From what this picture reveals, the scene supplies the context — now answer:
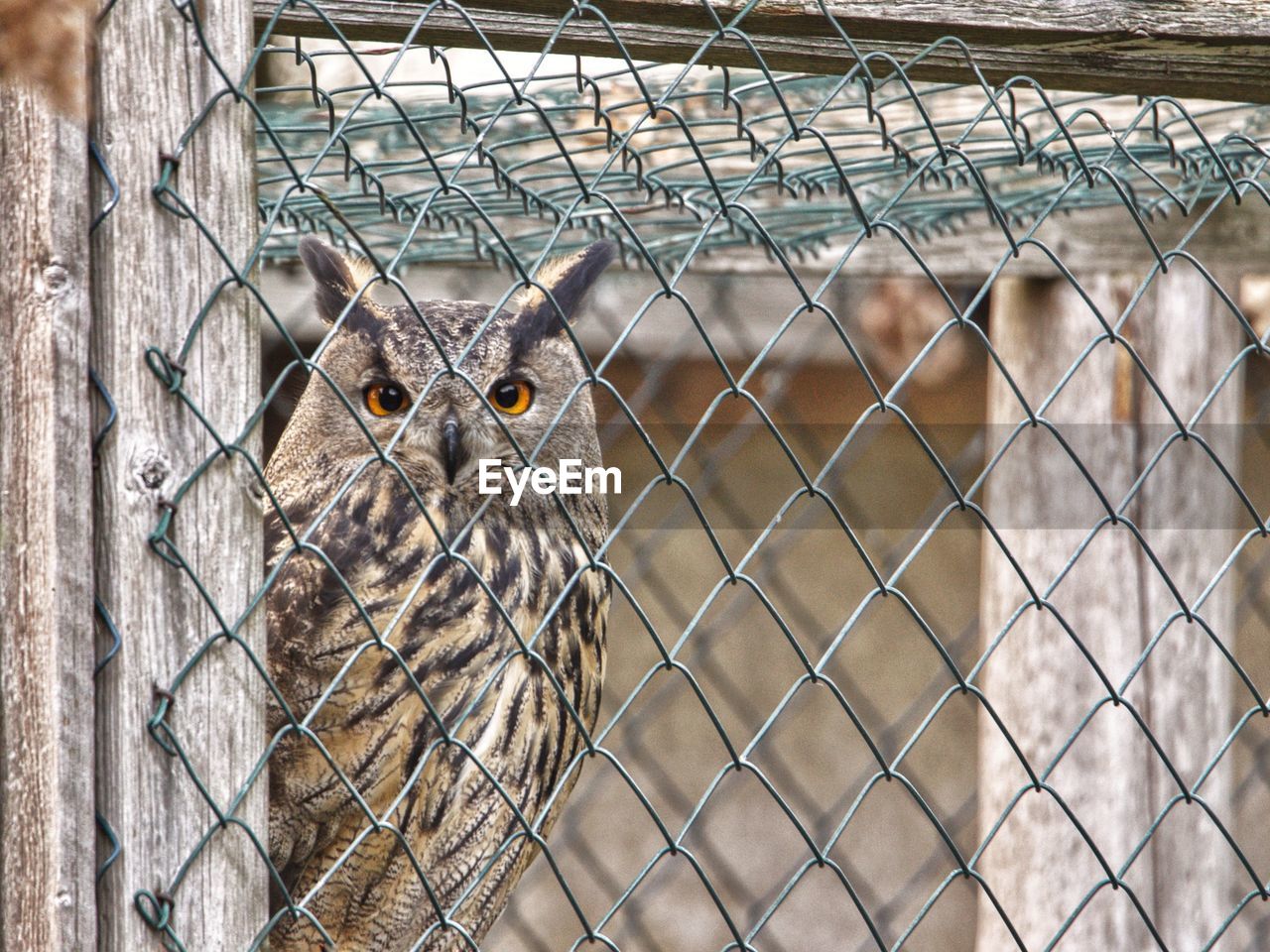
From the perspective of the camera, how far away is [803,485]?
304cm

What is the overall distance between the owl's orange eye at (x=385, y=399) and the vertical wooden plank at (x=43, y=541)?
886mm

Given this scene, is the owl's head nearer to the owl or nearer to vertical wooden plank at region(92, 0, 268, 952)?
the owl

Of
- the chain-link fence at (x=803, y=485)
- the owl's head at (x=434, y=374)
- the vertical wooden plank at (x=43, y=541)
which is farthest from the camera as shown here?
the owl's head at (x=434, y=374)

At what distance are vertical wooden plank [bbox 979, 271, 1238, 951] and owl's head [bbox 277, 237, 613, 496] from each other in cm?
121

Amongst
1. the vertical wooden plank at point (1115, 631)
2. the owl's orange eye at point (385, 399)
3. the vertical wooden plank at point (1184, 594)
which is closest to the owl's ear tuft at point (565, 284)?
the owl's orange eye at point (385, 399)

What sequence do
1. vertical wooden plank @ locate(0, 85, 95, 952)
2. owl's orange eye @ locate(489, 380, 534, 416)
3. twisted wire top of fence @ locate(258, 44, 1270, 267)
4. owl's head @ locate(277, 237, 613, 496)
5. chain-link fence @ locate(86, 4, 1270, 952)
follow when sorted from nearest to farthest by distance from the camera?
vertical wooden plank @ locate(0, 85, 95, 952)
chain-link fence @ locate(86, 4, 1270, 952)
owl's head @ locate(277, 237, 613, 496)
owl's orange eye @ locate(489, 380, 534, 416)
twisted wire top of fence @ locate(258, 44, 1270, 267)

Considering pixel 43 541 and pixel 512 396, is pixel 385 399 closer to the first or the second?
pixel 512 396

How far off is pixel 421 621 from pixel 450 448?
0.87ft

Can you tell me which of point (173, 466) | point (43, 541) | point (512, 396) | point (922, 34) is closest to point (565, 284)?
point (512, 396)

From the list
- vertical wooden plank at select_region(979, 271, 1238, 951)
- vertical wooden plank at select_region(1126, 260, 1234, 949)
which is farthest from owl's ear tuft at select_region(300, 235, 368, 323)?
vertical wooden plank at select_region(1126, 260, 1234, 949)

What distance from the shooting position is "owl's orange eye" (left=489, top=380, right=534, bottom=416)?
7.18 ft

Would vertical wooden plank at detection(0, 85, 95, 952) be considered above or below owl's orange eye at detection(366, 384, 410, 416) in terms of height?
below

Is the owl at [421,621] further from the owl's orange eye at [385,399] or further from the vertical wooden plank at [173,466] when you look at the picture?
the vertical wooden plank at [173,466]

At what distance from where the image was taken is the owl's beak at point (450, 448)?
2.11 m
